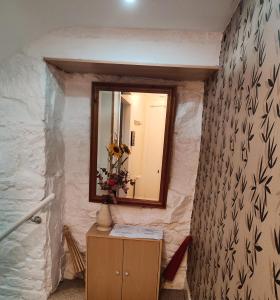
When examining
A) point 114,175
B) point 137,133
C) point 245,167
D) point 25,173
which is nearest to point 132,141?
point 137,133

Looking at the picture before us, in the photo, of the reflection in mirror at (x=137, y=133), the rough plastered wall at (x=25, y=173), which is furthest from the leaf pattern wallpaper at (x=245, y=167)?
the rough plastered wall at (x=25, y=173)

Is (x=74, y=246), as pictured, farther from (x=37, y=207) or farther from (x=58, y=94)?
(x=58, y=94)

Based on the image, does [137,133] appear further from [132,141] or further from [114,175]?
[114,175]

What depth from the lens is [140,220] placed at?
1.84 m

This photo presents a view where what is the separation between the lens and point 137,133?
1.74 meters

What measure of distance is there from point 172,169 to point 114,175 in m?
0.46

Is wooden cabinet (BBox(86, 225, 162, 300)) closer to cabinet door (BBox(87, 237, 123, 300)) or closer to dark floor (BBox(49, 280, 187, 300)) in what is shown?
cabinet door (BBox(87, 237, 123, 300))

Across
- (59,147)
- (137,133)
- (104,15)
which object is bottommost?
(59,147)

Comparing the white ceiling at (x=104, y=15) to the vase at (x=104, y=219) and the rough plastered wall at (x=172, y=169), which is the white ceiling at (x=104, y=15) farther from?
the vase at (x=104, y=219)

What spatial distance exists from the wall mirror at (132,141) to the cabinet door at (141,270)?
0.32 m

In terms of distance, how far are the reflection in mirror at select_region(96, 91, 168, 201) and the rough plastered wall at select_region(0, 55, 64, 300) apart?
400 millimetres

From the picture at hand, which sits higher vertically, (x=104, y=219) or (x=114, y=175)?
(x=114, y=175)

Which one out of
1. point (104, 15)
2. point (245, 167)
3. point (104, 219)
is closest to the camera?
point (245, 167)

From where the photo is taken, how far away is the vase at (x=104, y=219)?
1717 mm
